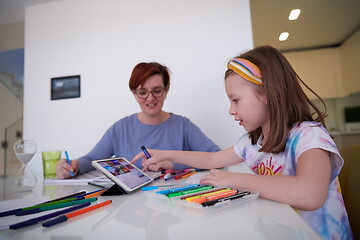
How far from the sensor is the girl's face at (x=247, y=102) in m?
0.82

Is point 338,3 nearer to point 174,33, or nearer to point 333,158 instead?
point 174,33

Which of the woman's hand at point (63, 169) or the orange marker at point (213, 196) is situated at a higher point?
the woman's hand at point (63, 169)

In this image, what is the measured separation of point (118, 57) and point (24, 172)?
1.73 metres

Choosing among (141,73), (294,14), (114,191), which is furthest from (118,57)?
(294,14)

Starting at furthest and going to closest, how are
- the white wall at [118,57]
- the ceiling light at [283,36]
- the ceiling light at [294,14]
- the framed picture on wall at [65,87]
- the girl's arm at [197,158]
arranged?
the ceiling light at [283,36], the ceiling light at [294,14], the framed picture on wall at [65,87], the white wall at [118,57], the girl's arm at [197,158]

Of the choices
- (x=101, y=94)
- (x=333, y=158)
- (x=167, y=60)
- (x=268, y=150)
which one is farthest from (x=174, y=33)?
(x=333, y=158)

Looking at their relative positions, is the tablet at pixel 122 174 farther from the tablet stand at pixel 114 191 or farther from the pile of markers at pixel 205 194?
the pile of markers at pixel 205 194

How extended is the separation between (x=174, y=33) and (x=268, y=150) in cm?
174

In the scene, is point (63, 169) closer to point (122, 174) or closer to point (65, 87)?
point (122, 174)

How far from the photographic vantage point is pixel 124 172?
76 centimetres

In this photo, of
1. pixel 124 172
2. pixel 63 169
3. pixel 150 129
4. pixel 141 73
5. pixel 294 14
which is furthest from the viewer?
pixel 294 14

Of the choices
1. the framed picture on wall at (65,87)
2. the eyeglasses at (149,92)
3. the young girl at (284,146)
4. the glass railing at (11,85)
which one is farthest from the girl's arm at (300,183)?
the glass railing at (11,85)

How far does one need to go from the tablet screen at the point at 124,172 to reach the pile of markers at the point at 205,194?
15 centimetres

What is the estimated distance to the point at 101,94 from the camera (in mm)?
2410
